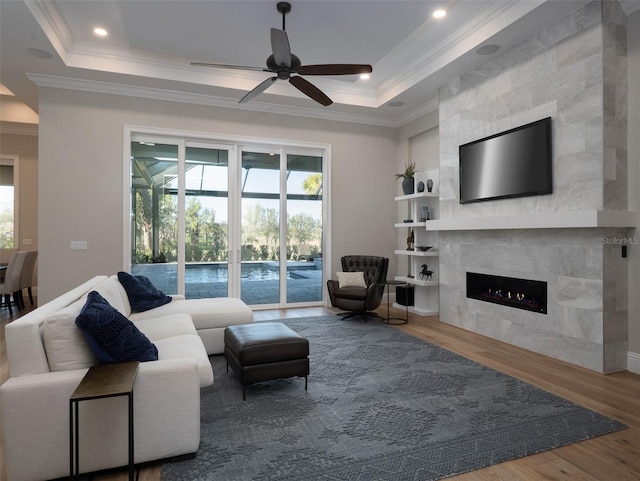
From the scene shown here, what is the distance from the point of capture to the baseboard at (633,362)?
3492 mm

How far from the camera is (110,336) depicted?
2.05 meters

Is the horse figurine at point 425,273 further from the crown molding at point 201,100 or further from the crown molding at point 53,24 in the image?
the crown molding at point 53,24

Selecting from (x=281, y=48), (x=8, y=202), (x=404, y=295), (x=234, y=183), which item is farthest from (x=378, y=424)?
(x=8, y=202)

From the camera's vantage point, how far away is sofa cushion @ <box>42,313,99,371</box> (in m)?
2.00

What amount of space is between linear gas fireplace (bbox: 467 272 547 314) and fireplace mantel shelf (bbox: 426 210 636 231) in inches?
24.6

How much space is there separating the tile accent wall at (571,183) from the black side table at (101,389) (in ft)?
12.3

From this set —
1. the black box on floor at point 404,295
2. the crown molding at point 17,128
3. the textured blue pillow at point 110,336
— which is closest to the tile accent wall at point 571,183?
the black box on floor at point 404,295

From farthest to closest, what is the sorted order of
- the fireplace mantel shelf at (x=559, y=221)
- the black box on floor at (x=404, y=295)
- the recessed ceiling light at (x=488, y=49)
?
1. the black box on floor at (x=404, y=295)
2. the recessed ceiling light at (x=488, y=49)
3. the fireplace mantel shelf at (x=559, y=221)

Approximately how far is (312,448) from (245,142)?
5097 millimetres

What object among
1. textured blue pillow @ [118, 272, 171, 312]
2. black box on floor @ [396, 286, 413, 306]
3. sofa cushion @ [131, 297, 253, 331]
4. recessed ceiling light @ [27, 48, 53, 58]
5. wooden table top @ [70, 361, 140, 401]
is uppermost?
recessed ceiling light @ [27, 48, 53, 58]

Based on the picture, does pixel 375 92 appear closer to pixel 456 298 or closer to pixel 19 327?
pixel 456 298

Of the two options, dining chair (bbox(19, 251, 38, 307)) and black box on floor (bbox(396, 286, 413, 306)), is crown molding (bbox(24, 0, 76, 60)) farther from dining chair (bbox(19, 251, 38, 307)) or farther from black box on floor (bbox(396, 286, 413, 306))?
black box on floor (bbox(396, 286, 413, 306))

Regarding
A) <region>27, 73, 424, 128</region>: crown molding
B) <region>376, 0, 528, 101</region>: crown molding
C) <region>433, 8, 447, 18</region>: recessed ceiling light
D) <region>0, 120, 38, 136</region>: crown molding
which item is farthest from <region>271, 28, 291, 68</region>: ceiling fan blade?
<region>0, 120, 38, 136</region>: crown molding

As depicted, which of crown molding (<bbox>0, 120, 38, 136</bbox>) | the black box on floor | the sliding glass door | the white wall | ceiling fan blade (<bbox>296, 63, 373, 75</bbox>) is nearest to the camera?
ceiling fan blade (<bbox>296, 63, 373, 75</bbox>)
